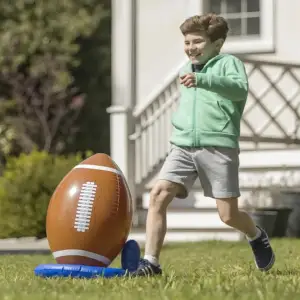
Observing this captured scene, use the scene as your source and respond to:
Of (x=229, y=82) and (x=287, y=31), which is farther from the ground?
(x=287, y=31)

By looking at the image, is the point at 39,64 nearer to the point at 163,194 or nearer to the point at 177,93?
the point at 177,93

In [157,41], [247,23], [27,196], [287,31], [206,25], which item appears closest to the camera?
[206,25]

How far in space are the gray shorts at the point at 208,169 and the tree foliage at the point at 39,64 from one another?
538 inches

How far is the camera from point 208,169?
6098mm

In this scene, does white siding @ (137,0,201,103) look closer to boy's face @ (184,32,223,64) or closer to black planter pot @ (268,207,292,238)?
black planter pot @ (268,207,292,238)

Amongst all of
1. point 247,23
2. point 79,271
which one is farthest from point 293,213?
point 79,271

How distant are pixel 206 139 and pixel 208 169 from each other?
7.2 inches

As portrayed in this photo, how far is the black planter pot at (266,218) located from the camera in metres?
11.1

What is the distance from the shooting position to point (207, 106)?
6.19m

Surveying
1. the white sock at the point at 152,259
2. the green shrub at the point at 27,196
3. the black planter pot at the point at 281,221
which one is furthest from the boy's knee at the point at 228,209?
the green shrub at the point at 27,196

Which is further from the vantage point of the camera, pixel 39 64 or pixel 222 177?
pixel 39 64

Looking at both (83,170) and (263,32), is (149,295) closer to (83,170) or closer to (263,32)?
(83,170)

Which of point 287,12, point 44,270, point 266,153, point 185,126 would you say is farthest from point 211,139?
point 287,12

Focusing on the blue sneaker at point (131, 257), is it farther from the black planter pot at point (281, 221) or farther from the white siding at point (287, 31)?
the white siding at point (287, 31)
